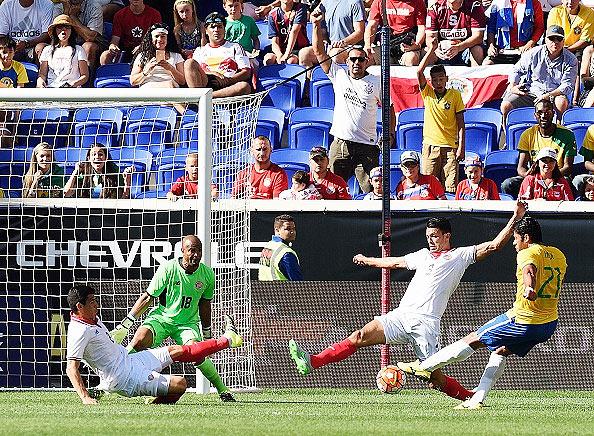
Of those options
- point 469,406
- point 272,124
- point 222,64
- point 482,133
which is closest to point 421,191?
point 482,133

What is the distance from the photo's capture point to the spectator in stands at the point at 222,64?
17.6m

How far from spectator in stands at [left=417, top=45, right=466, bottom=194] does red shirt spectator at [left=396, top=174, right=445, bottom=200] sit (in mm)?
861

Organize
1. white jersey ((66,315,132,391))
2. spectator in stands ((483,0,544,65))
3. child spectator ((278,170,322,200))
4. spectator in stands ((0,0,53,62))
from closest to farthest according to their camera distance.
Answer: white jersey ((66,315,132,391)) < child spectator ((278,170,322,200)) < spectator in stands ((483,0,544,65)) < spectator in stands ((0,0,53,62))

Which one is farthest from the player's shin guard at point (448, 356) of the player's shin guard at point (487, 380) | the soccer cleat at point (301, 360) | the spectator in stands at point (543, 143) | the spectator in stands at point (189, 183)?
the spectator in stands at point (543, 143)

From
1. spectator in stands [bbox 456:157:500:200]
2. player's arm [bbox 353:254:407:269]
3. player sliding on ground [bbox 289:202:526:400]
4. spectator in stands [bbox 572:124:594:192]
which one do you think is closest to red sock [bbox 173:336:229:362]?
player sliding on ground [bbox 289:202:526:400]

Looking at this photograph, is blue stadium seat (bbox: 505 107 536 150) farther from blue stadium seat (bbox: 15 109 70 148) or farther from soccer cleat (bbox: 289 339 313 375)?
soccer cleat (bbox: 289 339 313 375)

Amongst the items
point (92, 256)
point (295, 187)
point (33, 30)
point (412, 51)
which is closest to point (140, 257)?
point (92, 256)

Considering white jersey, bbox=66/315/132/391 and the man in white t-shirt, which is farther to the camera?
the man in white t-shirt

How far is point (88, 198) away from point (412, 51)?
5.49 m

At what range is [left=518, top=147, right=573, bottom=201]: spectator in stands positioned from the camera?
14805mm

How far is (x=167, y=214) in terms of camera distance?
14.4 m

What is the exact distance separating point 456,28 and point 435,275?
6.60 meters

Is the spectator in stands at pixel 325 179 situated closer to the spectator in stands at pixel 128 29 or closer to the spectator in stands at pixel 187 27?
the spectator in stands at pixel 187 27

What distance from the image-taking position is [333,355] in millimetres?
11844
